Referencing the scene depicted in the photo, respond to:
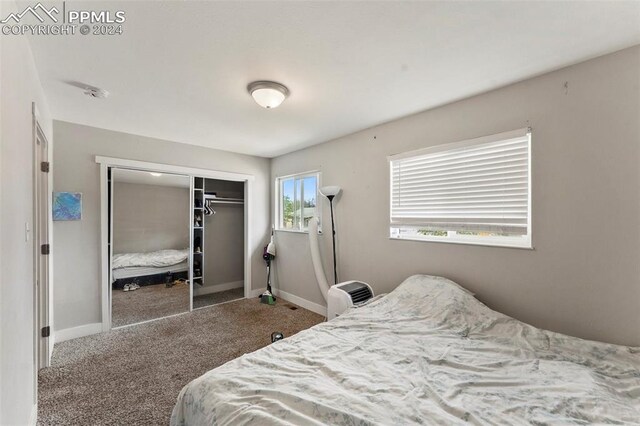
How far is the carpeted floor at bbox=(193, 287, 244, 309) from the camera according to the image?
421cm

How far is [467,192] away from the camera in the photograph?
2436mm

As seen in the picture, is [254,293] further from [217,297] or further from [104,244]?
[104,244]

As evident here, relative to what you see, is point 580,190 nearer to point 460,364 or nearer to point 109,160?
point 460,364

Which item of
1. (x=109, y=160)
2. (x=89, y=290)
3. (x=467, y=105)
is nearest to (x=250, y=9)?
(x=467, y=105)

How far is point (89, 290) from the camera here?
3.20 m

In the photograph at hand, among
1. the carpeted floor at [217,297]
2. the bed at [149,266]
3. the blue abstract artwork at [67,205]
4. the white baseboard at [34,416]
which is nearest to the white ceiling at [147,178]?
the blue abstract artwork at [67,205]

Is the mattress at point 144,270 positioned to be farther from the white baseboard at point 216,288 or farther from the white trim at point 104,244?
the white baseboard at point 216,288

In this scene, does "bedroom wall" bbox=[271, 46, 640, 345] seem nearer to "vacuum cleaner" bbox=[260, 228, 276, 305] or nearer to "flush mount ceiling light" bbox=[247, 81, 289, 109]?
"flush mount ceiling light" bbox=[247, 81, 289, 109]

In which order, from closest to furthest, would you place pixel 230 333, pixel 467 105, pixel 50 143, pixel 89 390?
1. pixel 89 390
2. pixel 467 105
3. pixel 50 143
4. pixel 230 333

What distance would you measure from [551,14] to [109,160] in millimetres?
4343

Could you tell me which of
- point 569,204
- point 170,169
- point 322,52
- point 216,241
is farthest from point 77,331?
point 569,204

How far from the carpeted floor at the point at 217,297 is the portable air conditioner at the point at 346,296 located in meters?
2.27

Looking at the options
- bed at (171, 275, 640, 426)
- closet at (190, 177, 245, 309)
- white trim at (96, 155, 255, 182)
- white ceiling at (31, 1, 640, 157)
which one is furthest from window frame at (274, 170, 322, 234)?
bed at (171, 275, 640, 426)

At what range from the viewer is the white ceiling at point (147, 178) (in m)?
3.43
